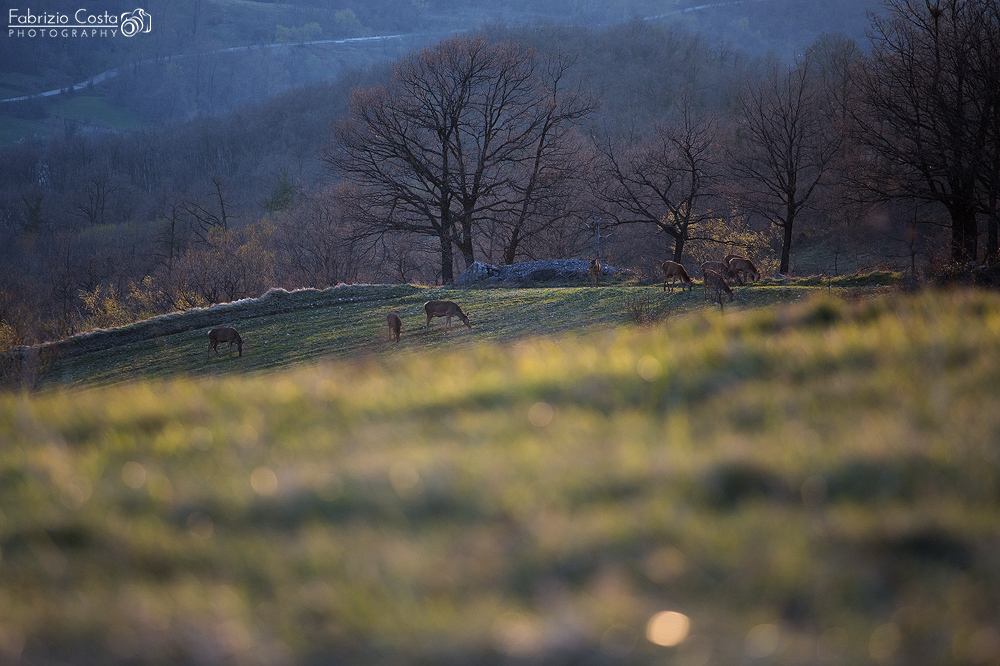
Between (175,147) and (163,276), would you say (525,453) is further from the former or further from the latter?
(175,147)

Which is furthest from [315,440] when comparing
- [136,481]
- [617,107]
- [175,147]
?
[175,147]

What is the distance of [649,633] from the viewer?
2045mm

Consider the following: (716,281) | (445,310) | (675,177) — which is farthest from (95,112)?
(716,281)

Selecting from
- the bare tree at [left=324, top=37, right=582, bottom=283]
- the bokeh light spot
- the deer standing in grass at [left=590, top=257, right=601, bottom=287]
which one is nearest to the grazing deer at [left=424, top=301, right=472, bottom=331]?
the deer standing in grass at [left=590, top=257, right=601, bottom=287]

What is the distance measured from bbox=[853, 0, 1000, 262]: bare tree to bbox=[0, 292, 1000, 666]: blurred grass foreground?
26.0 metres

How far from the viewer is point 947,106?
26.2 meters

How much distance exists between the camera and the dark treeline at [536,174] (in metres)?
29.9

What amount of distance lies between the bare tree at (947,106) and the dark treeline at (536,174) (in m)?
0.16

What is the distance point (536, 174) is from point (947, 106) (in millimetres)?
24806

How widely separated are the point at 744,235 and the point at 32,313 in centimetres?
5895

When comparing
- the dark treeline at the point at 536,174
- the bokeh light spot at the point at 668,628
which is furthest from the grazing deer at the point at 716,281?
the bokeh light spot at the point at 668,628

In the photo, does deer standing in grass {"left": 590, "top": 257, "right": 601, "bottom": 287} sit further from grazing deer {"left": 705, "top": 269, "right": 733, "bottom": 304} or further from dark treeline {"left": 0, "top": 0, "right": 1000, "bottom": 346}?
grazing deer {"left": 705, "top": 269, "right": 733, "bottom": 304}

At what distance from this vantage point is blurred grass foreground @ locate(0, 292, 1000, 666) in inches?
82.0

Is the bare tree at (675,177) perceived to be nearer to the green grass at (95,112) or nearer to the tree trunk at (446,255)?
the tree trunk at (446,255)
